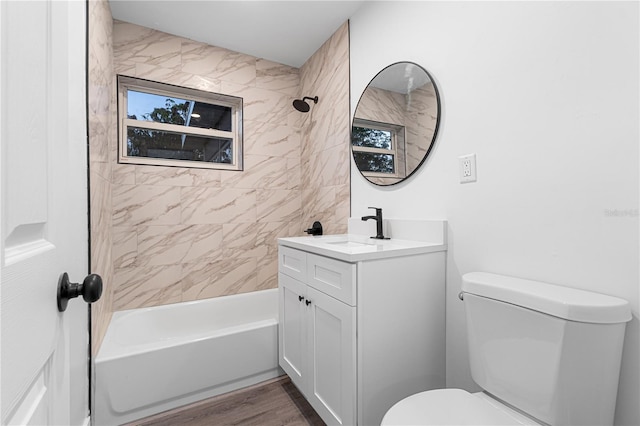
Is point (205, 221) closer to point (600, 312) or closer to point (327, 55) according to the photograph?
point (327, 55)

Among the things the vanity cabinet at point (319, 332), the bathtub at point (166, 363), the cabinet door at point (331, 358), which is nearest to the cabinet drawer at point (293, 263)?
the vanity cabinet at point (319, 332)

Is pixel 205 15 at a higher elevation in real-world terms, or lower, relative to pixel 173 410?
higher

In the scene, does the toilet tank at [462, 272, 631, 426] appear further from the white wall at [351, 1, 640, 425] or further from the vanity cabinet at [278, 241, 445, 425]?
the vanity cabinet at [278, 241, 445, 425]

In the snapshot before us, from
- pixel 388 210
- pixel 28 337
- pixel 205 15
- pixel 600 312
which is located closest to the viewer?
pixel 28 337

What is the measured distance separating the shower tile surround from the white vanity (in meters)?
0.86

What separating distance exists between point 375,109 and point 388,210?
65 centimetres

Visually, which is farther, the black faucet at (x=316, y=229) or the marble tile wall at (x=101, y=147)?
the black faucet at (x=316, y=229)

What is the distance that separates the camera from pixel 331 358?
4.34 ft

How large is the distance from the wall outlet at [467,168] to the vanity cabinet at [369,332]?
0.37 meters

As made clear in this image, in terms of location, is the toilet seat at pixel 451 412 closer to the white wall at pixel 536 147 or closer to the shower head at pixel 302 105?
the white wall at pixel 536 147

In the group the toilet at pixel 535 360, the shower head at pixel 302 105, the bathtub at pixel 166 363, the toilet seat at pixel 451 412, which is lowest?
the bathtub at pixel 166 363

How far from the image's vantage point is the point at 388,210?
180 centimetres

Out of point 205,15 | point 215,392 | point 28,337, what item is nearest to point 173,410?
point 215,392

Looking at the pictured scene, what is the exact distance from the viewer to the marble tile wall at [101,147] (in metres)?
1.43
